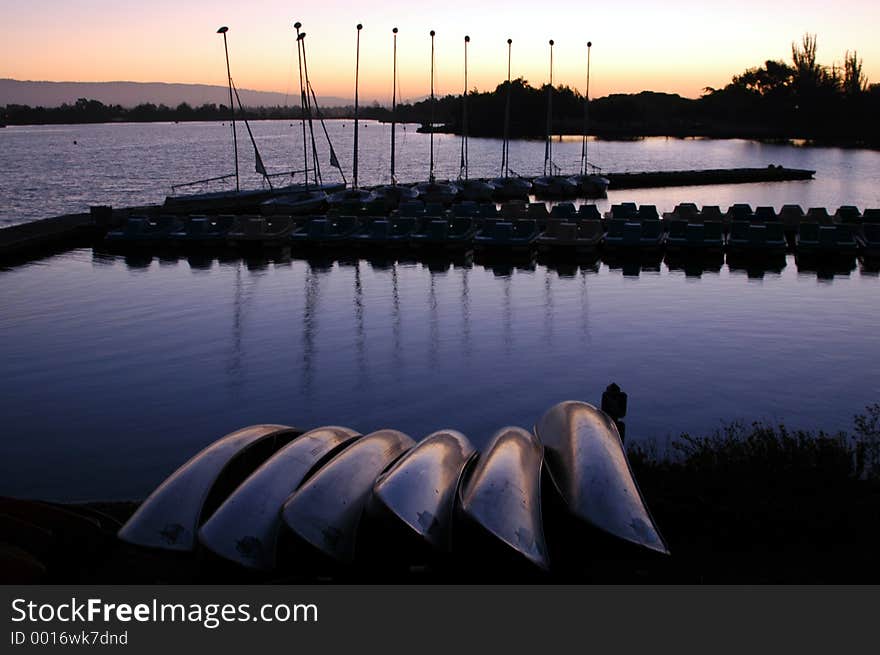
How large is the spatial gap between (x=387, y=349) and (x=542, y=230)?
50.1ft

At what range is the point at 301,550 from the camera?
22.5 ft

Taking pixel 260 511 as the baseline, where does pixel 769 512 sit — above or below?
below

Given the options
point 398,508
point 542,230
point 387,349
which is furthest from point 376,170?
point 398,508

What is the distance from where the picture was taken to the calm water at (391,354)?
13.2 meters

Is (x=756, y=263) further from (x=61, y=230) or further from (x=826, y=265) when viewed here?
(x=61, y=230)

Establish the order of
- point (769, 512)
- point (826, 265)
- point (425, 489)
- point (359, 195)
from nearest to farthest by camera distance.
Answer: point (425, 489) → point (769, 512) → point (826, 265) → point (359, 195)

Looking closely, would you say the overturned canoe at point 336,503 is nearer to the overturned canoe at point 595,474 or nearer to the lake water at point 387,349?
the overturned canoe at point 595,474

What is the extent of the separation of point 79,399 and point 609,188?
53.6m

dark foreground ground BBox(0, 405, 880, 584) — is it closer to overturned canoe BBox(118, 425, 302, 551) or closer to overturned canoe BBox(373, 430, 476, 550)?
overturned canoe BBox(118, 425, 302, 551)

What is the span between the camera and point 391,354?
1733 cm

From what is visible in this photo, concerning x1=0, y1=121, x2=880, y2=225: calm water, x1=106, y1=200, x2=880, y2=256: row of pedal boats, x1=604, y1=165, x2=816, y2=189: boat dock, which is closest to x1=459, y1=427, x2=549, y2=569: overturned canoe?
x1=106, y1=200, x2=880, y2=256: row of pedal boats

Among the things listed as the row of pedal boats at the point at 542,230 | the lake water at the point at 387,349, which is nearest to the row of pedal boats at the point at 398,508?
the lake water at the point at 387,349

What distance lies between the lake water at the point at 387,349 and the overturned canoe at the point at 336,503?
13.1 feet

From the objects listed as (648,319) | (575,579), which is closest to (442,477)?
(575,579)
